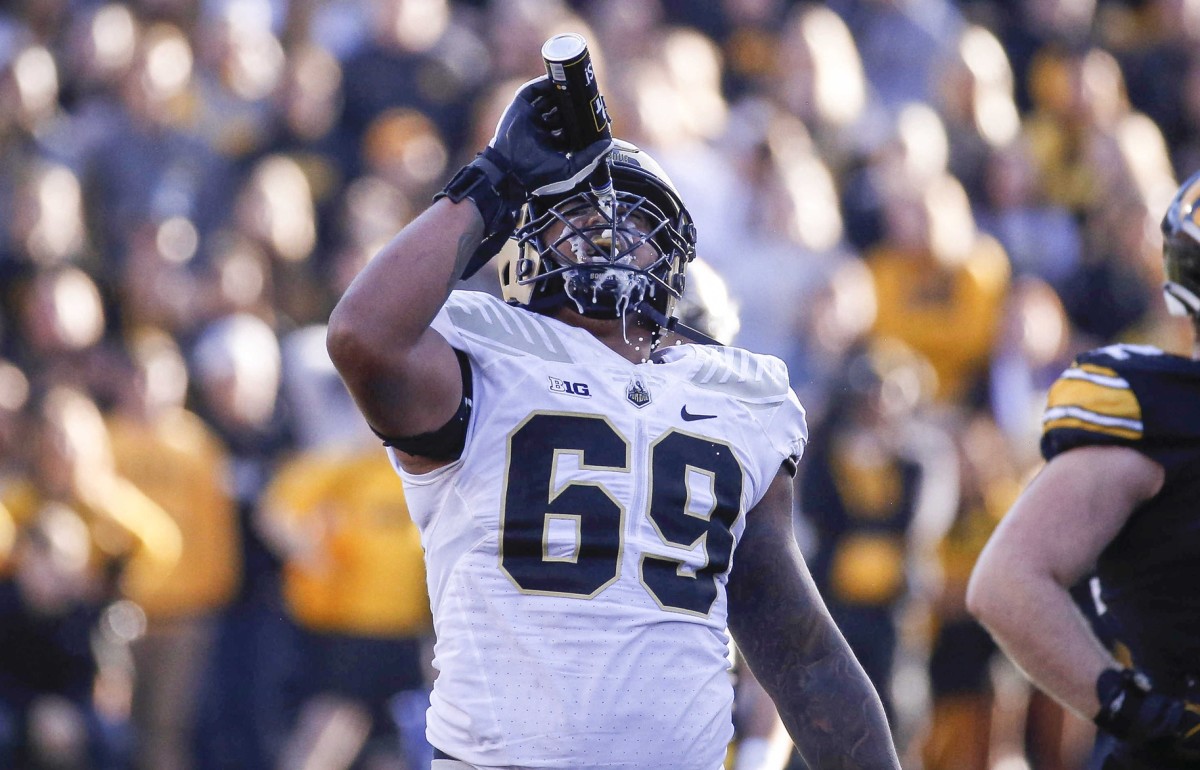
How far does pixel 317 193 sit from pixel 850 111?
2830mm

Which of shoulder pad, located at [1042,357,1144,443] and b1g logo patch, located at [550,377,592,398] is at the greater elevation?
b1g logo patch, located at [550,377,592,398]

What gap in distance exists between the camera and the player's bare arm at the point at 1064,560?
324 centimetres

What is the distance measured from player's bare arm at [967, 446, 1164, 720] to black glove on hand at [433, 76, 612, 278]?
1183 mm

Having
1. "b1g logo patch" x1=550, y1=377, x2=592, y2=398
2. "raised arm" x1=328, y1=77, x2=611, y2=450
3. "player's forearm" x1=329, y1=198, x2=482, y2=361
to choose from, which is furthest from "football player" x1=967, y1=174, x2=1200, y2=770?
"player's forearm" x1=329, y1=198, x2=482, y2=361

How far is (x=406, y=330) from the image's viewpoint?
2.71 metres

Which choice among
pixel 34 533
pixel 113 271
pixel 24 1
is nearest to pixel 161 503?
pixel 34 533

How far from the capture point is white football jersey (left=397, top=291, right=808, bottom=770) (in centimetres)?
278

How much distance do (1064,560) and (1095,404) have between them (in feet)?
1.06

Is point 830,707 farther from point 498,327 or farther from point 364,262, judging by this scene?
point 364,262

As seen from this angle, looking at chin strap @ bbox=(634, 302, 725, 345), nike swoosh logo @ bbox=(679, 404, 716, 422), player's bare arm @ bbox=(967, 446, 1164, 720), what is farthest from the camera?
player's bare arm @ bbox=(967, 446, 1164, 720)

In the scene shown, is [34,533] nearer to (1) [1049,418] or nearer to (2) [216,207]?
(2) [216,207]

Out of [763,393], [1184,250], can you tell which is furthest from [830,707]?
[1184,250]

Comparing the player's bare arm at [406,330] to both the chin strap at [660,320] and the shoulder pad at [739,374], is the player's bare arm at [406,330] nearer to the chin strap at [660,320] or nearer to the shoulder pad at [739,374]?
the chin strap at [660,320]

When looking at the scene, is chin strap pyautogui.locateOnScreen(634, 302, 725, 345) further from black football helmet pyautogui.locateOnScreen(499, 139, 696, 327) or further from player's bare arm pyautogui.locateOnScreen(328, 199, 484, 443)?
player's bare arm pyautogui.locateOnScreen(328, 199, 484, 443)
